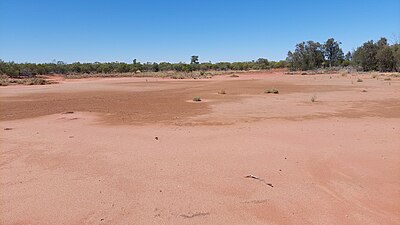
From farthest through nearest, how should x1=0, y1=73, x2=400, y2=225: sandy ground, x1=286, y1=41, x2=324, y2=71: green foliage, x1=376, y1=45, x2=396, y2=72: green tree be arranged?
x1=286, y1=41, x2=324, y2=71: green foliage < x1=376, y1=45, x2=396, y2=72: green tree < x1=0, y1=73, x2=400, y2=225: sandy ground

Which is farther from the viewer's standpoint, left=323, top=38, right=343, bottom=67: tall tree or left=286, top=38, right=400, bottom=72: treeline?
left=323, top=38, right=343, bottom=67: tall tree

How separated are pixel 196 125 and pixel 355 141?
490cm

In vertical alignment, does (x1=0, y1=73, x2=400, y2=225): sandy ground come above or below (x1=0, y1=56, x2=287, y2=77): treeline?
below

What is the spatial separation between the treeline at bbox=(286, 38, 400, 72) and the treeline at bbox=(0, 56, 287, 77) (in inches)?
924

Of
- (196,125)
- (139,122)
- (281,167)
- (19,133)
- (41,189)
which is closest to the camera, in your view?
(41,189)

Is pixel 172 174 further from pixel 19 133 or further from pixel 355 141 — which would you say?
pixel 19 133

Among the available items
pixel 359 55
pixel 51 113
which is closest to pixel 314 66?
pixel 359 55

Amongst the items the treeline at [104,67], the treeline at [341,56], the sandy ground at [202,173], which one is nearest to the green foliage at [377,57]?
the treeline at [341,56]

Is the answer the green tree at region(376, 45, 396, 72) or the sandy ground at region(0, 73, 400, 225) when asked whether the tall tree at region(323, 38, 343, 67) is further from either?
the sandy ground at region(0, 73, 400, 225)

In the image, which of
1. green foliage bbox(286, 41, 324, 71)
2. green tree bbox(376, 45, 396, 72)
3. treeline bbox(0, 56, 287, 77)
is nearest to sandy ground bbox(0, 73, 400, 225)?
green tree bbox(376, 45, 396, 72)

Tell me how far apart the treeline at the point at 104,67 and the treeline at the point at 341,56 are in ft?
77.0

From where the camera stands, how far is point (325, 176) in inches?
237

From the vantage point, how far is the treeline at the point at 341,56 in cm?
6272

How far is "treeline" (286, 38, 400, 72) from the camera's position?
62719 millimetres
